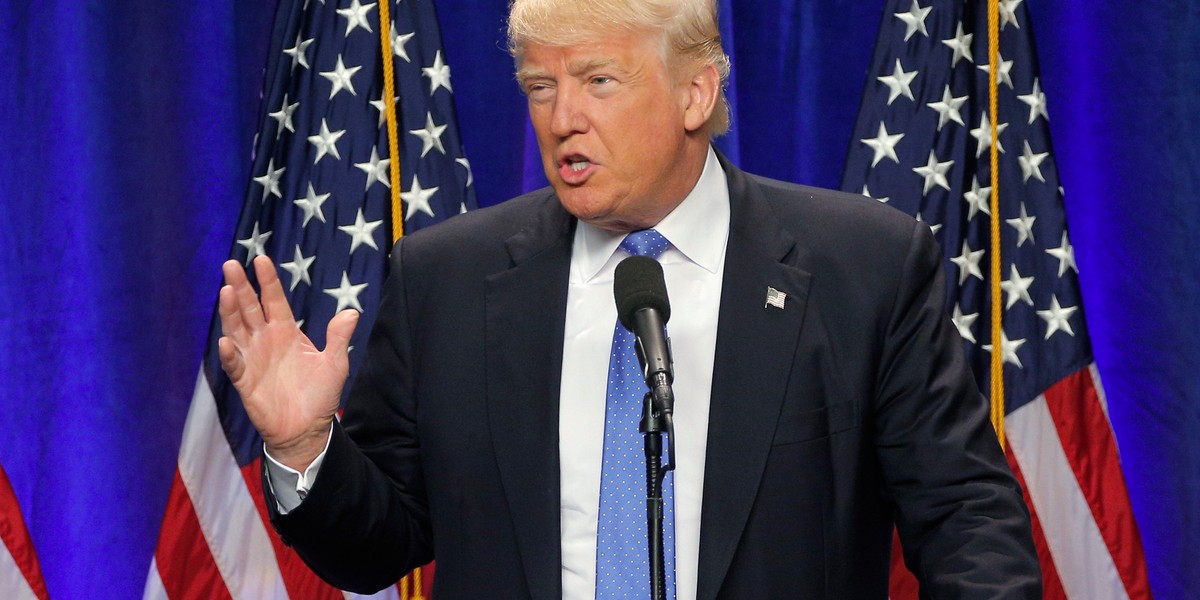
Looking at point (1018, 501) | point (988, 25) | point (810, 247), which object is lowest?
point (1018, 501)

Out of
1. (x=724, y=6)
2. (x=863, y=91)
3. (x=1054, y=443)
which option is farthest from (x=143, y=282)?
(x=1054, y=443)

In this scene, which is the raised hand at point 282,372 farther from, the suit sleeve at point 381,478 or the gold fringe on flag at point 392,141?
the gold fringe on flag at point 392,141

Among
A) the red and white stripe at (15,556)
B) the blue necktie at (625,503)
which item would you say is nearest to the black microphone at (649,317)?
the blue necktie at (625,503)

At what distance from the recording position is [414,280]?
6.77ft

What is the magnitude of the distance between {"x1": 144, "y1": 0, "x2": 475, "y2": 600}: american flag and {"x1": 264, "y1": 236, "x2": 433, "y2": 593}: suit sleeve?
2.84ft

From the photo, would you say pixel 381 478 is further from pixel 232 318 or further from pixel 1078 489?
pixel 1078 489

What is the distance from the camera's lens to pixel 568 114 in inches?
72.4

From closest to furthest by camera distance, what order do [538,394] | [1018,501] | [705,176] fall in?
1. [1018,501]
2. [538,394]
3. [705,176]

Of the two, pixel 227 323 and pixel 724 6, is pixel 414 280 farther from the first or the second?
pixel 724 6

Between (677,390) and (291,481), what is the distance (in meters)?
0.55

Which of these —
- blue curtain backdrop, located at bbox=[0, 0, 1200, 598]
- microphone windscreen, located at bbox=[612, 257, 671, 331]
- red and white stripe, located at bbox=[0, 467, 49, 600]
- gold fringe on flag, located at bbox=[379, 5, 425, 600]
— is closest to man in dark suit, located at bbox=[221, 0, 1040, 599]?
microphone windscreen, located at bbox=[612, 257, 671, 331]

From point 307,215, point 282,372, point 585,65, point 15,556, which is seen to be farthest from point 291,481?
point 15,556

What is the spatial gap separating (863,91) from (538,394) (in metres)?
1.47

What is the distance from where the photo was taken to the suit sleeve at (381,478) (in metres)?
A: 1.88
